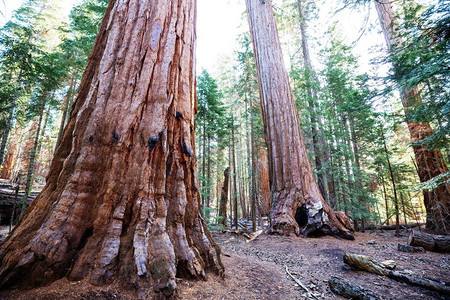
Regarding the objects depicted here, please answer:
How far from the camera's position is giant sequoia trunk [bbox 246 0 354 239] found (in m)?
5.37

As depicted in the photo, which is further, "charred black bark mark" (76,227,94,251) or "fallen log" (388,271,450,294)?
"fallen log" (388,271,450,294)

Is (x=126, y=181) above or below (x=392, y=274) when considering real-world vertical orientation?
above

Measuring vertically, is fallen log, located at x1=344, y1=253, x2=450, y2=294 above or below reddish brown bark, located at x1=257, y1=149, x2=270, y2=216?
below

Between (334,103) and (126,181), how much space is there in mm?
11567

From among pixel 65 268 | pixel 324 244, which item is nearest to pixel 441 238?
pixel 324 244

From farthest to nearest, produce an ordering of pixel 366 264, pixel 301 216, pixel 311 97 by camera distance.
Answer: pixel 311 97, pixel 301 216, pixel 366 264

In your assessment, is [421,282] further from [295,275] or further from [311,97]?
[311,97]

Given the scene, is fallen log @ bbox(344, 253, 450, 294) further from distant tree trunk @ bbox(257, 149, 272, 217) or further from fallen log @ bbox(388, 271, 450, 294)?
distant tree trunk @ bbox(257, 149, 272, 217)

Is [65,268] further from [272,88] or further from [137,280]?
[272,88]

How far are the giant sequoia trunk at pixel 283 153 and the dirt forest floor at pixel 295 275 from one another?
754 millimetres

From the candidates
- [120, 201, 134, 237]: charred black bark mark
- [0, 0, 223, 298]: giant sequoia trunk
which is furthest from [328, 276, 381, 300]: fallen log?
[120, 201, 134, 237]: charred black bark mark

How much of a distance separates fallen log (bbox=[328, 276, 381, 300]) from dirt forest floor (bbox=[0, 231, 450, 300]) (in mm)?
82

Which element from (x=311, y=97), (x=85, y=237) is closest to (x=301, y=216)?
(x=85, y=237)

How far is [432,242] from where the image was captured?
3.90 metres
